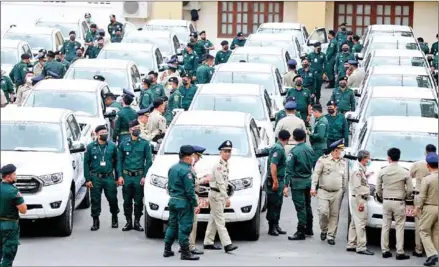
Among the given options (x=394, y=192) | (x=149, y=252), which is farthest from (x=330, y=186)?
(x=149, y=252)

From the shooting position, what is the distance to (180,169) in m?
16.3

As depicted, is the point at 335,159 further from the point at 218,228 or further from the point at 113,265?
the point at 113,265

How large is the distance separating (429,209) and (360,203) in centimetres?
96

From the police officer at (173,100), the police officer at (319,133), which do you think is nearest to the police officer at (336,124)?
the police officer at (319,133)

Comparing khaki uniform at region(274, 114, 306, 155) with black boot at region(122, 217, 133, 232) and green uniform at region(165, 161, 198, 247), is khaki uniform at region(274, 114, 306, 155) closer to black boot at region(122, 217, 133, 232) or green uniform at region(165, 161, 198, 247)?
black boot at region(122, 217, 133, 232)

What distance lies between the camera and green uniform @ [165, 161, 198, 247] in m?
16.3

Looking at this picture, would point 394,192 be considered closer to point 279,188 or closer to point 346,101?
point 279,188

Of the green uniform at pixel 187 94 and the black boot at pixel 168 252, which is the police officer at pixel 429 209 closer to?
the black boot at pixel 168 252

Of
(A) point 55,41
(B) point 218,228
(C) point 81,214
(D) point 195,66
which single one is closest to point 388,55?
(D) point 195,66

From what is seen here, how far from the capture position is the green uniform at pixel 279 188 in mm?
18250

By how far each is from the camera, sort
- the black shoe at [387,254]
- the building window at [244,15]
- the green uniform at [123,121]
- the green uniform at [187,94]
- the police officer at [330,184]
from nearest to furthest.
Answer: the black shoe at [387,254] → the police officer at [330,184] → the green uniform at [123,121] → the green uniform at [187,94] → the building window at [244,15]

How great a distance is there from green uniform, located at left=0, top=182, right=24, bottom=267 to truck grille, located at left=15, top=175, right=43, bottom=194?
2.16 m

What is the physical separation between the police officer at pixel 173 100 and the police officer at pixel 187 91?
0.72 ft

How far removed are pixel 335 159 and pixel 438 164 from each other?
5.56ft
